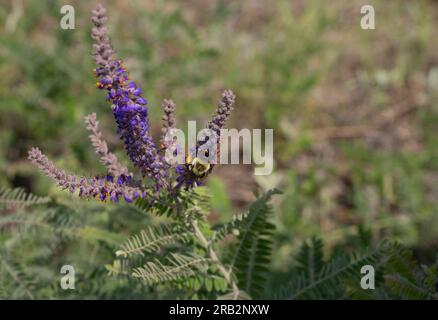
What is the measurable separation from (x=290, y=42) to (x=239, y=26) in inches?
41.2

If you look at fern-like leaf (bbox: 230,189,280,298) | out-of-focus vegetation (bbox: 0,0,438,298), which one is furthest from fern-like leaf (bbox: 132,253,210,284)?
out-of-focus vegetation (bbox: 0,0,438,298)

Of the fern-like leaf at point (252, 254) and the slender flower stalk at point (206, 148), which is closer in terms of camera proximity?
the slender flower stalk at point (206, 148)

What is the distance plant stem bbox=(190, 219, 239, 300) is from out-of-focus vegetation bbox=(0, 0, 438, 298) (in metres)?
1.30

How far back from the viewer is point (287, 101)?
5.09 meters

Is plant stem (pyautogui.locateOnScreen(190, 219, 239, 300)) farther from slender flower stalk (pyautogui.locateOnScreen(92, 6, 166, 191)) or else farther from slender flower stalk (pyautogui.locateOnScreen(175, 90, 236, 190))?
slender flower stalk (pyautogui.locateOnScreen(92, 6, 166, 191))

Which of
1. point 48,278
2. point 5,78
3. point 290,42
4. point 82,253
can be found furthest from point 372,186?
point 5,78

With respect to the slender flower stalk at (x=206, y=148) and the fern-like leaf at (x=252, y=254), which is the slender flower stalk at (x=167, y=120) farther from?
the fern-like leaf at (x=252, y=254)

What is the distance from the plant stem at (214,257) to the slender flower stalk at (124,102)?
12.3 inches

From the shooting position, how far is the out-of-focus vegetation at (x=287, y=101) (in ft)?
14.1

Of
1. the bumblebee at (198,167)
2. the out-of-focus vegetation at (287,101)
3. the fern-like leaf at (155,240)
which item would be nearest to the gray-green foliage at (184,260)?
the fern-like leaf at (155,240)

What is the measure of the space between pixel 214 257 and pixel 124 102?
27.1 inches
